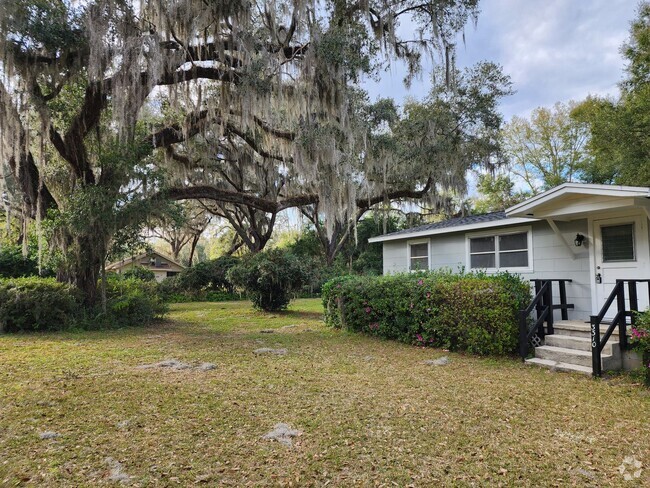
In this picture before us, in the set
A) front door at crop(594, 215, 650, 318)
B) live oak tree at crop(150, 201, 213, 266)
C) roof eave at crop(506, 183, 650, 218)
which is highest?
A: live oak tree at crop(150, 201, 213, 266)

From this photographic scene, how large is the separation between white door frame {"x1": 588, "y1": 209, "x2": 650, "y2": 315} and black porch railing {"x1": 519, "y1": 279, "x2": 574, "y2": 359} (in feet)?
1.38

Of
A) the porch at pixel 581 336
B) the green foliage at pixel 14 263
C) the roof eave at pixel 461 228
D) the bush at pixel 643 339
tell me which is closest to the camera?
the bush at pixel 643 339

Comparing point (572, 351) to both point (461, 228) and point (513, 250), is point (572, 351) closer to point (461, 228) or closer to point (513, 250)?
point (513, 250)

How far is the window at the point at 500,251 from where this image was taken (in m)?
8.18

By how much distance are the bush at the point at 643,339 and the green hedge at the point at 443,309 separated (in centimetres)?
165

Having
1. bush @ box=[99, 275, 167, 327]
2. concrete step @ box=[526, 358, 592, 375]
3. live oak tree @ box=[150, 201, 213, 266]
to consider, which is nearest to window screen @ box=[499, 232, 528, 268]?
concrete step @ box=[526, 358, 592, 375]

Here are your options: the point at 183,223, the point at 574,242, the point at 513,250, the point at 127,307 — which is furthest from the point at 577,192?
the point at 127,307

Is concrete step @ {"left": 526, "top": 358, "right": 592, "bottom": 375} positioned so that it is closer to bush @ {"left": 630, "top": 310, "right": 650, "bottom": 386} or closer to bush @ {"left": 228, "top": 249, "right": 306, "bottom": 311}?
bush @ {"left": 630, "top": 310, "right": 650, "bottom": 386}

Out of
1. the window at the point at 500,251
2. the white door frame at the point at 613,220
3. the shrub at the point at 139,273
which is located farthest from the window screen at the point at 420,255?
the shrub at the point at 139,273

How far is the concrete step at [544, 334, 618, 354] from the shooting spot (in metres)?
5.32

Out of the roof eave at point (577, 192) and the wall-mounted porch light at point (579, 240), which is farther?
the wall-mounted porch light at point (579, 240)

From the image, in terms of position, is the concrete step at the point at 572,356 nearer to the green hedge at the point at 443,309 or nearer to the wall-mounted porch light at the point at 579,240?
the green hedge at the point at 443,309

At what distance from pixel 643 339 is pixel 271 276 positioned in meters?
9.30

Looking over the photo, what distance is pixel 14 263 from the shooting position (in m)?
16.5
